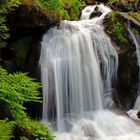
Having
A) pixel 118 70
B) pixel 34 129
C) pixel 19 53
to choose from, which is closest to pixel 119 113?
pixel 118 70

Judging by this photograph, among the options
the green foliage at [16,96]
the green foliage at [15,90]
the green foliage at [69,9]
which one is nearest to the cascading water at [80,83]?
the green foliage at [69,9]

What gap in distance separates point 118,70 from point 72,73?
5.92ft

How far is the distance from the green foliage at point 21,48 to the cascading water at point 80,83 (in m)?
0.43

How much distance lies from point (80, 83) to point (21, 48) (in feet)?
6.11

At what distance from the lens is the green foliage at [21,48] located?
32.6ft

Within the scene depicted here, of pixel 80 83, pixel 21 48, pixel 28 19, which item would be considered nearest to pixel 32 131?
pixel 28 19

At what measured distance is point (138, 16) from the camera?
45.0 ft

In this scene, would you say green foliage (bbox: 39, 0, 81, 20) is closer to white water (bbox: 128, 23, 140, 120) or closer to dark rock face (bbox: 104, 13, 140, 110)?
dark rock face (bbox: 104, 13, 140, 110)

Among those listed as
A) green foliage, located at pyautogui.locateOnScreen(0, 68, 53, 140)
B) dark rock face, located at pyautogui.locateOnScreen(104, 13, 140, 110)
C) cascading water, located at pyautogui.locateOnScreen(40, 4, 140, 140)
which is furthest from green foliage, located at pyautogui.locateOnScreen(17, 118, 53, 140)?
dark rock face, located at pyautogui.locateOnScreen(104, 13, 140, 110)

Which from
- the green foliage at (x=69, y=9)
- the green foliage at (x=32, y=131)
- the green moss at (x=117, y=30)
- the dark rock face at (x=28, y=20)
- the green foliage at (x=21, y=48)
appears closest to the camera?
the green foliage at (x=32, y=131)

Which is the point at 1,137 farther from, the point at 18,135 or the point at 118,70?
the point at 118,70

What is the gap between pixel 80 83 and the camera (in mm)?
10633

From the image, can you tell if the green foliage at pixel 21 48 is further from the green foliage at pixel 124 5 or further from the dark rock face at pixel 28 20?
the green foliage at pixel 124 5

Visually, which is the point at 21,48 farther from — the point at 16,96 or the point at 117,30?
the point at 16,96
